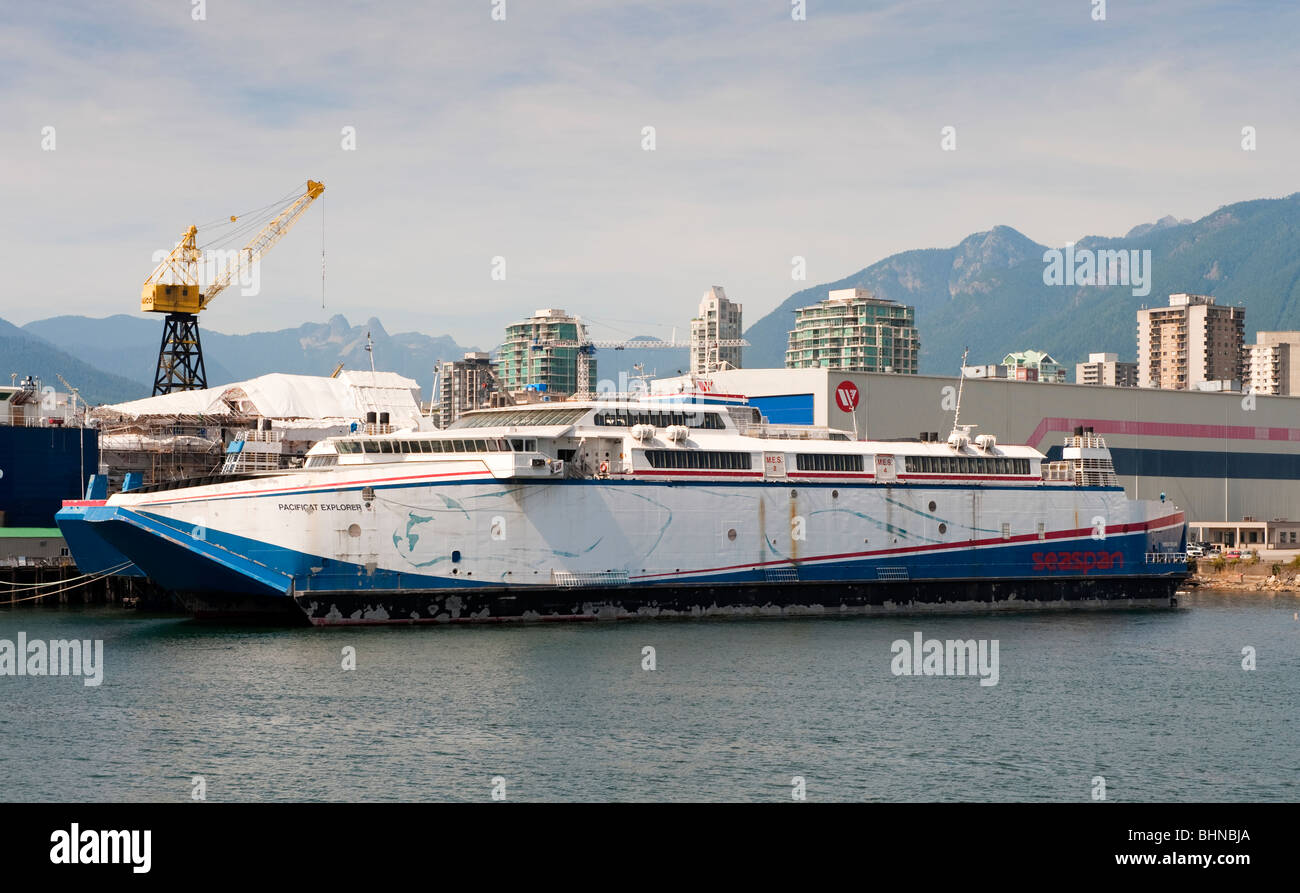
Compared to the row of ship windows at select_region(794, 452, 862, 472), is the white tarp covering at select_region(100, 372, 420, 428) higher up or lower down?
higher up

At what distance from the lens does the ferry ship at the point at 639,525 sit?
4509cm

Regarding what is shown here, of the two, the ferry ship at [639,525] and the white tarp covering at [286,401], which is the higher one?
the white tarp covering at [286,401]

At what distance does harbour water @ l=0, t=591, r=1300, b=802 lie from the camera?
2620 centimetres

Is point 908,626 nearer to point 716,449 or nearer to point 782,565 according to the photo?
point 782,565

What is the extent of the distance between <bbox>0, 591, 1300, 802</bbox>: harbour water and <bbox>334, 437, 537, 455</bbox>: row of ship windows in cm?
667

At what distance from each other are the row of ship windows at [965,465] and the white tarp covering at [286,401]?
125ft

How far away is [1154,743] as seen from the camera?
3019cm

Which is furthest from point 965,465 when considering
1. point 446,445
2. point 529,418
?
point 446,445

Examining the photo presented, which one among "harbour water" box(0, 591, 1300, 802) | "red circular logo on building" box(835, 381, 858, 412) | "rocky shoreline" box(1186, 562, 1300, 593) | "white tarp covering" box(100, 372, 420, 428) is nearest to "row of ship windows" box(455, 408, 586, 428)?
"harbour water" box(0, 591, 1300, 802)

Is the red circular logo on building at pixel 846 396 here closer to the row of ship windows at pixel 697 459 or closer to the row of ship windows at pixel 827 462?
the row of ship windows at pixel 827 462

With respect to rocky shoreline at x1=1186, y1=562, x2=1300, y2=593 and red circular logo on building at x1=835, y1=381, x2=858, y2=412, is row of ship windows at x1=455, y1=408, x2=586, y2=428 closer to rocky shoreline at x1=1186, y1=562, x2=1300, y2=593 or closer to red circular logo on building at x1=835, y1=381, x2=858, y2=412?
red circular logo on building at x1=835, y1=381, x2=858, y2=412

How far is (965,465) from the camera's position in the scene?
56438 millimetres

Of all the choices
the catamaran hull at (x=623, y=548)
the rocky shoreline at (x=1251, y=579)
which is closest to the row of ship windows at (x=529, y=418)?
the catamaran hull at (x=623, y=548)
